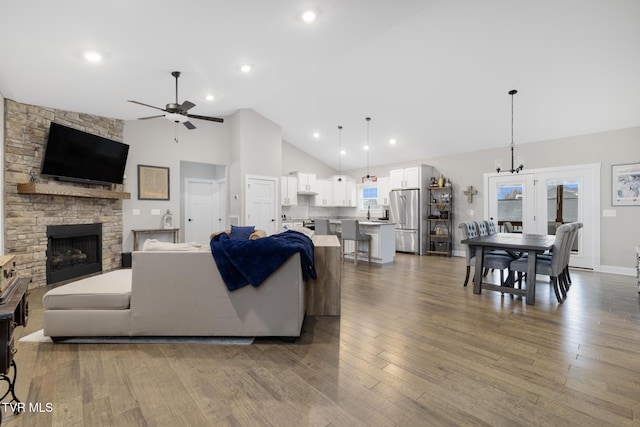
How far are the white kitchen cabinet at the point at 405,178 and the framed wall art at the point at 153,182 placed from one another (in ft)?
17.8

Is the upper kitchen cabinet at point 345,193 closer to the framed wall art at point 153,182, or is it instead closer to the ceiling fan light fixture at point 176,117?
the framed wall art at point 153,182

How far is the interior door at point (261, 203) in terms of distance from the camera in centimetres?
679

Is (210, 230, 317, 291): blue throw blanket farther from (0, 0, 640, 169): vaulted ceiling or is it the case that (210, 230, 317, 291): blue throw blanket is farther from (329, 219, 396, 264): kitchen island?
(329, 219, 396, 264): kitchen island

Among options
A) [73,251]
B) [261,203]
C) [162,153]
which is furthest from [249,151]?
[73,251]

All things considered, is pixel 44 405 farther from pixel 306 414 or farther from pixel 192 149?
pixel 192 149

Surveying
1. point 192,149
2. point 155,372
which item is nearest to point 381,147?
point 192,149

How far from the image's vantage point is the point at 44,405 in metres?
1.72

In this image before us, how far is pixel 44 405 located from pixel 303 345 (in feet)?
5.33

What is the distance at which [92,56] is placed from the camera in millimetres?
3412

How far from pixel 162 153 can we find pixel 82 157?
1.55m

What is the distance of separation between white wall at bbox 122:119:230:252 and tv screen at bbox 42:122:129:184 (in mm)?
411

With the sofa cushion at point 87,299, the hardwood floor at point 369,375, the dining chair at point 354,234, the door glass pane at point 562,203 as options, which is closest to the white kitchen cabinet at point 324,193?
the dining chair at point 354,234

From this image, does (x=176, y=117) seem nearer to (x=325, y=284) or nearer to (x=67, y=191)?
(x=67, y=191)

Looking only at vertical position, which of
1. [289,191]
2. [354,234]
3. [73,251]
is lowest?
[73,251]
